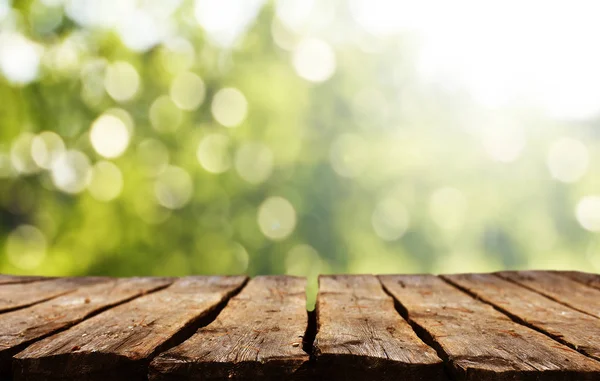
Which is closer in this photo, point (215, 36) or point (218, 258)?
point (218, 258)

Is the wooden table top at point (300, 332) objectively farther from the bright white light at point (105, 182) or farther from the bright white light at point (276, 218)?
the bright white light at point (276, 218)

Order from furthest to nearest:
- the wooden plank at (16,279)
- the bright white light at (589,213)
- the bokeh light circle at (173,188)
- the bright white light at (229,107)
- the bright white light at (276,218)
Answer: the bright white light at (589,213) → the bright white light at (229,107) → the bright white light at (276,218) → the bokeh light circle at (173,188) → the wooden plank at (16,279)

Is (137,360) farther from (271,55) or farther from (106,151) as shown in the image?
(271,55)

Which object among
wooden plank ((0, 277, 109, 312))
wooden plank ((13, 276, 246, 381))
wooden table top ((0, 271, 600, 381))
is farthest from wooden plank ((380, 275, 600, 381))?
wooden plank ((0, 277, 109, 312))

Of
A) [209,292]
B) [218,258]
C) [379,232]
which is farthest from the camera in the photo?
[379,232]

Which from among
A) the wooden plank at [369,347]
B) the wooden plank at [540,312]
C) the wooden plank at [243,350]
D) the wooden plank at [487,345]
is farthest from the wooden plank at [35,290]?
the wooden plank at [540,312]

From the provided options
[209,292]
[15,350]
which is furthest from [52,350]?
[209,292]

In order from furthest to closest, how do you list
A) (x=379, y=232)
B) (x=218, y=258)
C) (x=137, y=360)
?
(x=379, y=232) → (x=218, y=258) → (x=137, y=360)
